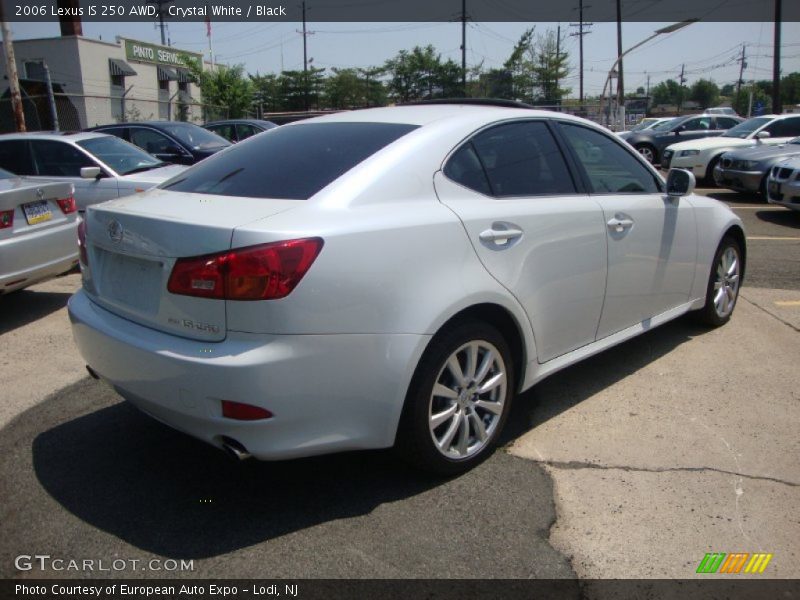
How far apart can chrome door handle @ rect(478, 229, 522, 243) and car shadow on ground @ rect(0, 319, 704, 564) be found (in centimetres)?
108

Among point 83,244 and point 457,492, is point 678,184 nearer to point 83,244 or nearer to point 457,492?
point 457,492

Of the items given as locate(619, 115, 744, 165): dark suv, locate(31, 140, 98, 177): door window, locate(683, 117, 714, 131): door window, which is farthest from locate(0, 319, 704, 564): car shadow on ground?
locate(683, 117, 714, 131): door window

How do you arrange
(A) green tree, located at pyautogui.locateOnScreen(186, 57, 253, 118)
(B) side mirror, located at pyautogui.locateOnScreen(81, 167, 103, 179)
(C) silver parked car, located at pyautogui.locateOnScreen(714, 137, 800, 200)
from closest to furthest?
(B) side mirror, located at pyautogui.locateOnScreen(81, 167, 103, 179)
(C) silver parked car, located at pyautogui.locateOnScreen(714, 137, 800, 200)
(A) green tree, located at pyautogui.locateOnScreen(186, 57, 253, 118)

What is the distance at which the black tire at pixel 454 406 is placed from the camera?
2816 millimetres

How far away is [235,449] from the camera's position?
2.58 metres

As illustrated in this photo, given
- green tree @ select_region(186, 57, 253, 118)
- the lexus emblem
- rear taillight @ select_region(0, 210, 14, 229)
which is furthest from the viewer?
green tree @ select_region(186, 57, 253, 118)

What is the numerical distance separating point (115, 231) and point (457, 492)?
6.14 ft

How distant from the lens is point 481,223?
302 cm

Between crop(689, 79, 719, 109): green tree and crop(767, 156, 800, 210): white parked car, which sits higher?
crop(689, 79, 719, 109): green tree

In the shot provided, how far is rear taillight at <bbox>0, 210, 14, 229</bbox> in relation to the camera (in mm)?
5293

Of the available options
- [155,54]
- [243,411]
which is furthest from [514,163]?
[155,54]

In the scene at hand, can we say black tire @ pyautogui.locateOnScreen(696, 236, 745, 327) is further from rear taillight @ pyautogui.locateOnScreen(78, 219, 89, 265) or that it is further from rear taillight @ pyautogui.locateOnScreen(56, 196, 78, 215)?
rear taillight @ pyautogui.locateOnScreen(56, 196, 78, 215)

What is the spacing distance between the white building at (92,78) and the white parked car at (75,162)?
18000 millimetres

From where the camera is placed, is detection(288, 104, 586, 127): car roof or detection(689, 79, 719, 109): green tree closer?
detection(288, 104, 586, 127): car roof
